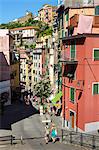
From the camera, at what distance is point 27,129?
28734 mm

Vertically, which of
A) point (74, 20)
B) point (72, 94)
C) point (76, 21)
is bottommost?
point (72, 94)

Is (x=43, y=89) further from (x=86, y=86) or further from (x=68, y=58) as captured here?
(x=86, y=86)

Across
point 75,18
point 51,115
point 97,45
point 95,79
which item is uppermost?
point 75,18

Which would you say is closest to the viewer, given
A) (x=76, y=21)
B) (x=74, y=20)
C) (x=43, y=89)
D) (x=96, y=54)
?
(x=96, y=54)

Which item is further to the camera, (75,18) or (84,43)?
(75,18)

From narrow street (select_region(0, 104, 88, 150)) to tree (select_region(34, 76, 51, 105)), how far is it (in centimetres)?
281

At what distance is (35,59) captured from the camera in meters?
57.6

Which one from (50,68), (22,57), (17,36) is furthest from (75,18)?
(17,36)

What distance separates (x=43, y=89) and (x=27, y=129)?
1644 centimetres

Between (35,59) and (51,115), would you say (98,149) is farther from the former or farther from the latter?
(35,59)

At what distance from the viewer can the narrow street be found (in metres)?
21.4

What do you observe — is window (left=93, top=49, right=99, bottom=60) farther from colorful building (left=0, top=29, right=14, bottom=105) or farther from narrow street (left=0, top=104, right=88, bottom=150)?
colorful building (left=0, top=29, right=14, bottom=105)

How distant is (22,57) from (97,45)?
145ft

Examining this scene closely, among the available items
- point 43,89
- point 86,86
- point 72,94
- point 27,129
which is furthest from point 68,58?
point 43,89
